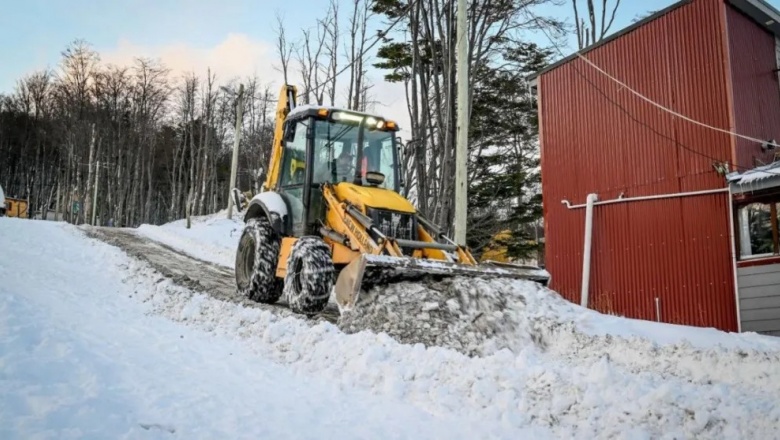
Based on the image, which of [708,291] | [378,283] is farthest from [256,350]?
[708,291]

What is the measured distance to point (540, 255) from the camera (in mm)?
16516

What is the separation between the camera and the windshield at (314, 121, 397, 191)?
689 cm

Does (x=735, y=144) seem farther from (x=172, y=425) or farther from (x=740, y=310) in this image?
Result: (x=172, y=425)

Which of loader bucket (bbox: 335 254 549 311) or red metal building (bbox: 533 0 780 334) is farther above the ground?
red metal building (bbox: 533 0 780 334)

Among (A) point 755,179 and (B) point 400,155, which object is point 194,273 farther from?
(A) point 755,179

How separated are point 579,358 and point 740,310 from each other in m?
5.25

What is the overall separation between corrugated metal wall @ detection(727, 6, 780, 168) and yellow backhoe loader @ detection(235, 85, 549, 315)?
549 cm

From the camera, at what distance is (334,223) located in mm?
6535

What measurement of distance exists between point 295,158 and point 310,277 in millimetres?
2209

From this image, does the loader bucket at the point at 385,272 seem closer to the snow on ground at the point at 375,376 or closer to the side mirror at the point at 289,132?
the snow on ground at the point at 375,376

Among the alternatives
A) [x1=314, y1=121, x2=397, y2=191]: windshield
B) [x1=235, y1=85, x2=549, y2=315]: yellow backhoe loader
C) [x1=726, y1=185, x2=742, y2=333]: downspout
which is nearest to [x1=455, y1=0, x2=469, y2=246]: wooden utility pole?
[x1=235, y1=85, x2=549, y2=315]: yellow backhoe loader

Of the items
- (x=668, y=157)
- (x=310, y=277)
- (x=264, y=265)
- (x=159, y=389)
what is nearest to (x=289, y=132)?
(x=264, y=265)

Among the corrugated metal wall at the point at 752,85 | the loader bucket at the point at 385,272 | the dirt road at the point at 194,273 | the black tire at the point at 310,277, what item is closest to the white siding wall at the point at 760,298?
the corrugated metal wall at the point at 752,85

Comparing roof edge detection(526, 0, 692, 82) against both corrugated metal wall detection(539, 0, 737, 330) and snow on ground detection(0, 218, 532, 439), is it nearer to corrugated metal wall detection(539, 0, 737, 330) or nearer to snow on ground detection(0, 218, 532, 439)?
corrugated metal wall detection(539, 0, 737, 330)
